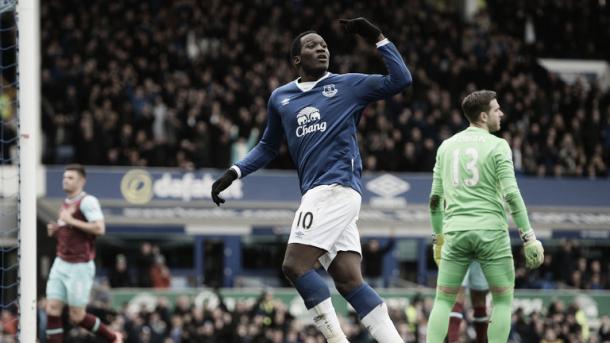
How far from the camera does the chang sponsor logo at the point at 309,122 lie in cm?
709

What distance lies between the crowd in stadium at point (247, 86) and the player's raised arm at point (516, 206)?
585 inches

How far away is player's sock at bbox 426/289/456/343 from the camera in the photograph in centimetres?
793

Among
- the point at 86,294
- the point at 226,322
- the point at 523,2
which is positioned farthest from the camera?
the point at 523,2

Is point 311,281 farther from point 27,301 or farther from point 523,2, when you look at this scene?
point 523,2

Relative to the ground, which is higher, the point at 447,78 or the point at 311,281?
the point at 447,78

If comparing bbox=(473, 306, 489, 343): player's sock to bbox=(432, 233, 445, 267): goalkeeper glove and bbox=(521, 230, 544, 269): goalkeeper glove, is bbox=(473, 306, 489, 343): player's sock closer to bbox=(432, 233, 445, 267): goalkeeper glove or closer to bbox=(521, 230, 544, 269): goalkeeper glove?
bbox=(432, 233, 445, 267): goalkeeper glove

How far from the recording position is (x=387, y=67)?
6.99m

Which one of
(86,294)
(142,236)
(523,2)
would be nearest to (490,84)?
(523,2)

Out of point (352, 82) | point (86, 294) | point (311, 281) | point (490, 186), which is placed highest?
point (352, 82)

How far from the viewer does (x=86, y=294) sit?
35.6ft

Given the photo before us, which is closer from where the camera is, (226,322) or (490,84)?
(226,322)

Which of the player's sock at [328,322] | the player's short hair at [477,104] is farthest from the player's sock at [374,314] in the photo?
the player's short hair at [477,104]

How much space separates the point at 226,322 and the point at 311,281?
10.9 metres

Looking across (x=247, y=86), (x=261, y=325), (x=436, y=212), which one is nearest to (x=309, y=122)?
(x=436, y=212)
